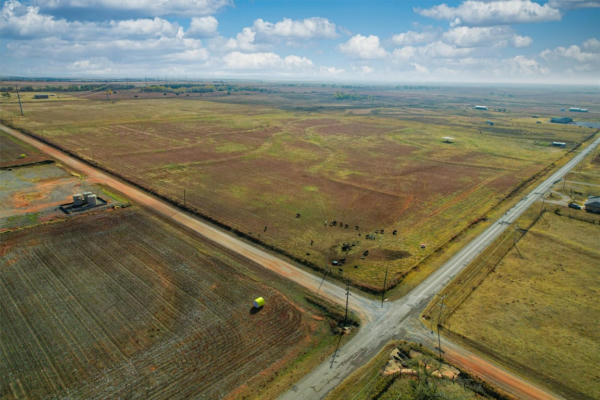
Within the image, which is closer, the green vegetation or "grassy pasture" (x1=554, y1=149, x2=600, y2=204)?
the green vegetation

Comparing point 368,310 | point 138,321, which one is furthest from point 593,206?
point 138,321

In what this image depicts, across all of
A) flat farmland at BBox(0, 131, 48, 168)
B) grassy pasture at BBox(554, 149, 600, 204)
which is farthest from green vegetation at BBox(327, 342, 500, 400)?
flat farmland at BBox(0, 131, 48, 168)

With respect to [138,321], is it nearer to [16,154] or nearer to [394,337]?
[394,337]

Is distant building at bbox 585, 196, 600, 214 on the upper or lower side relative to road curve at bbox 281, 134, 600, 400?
upper

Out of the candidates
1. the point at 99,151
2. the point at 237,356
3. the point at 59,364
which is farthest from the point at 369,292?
the point at 99,151

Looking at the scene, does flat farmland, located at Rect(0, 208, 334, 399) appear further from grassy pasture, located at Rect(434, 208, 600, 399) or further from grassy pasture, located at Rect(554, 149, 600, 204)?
grassy pasture, located at Rect(554, 149, 600, 204)

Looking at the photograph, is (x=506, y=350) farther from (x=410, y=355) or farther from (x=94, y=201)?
(x=94, y=201)

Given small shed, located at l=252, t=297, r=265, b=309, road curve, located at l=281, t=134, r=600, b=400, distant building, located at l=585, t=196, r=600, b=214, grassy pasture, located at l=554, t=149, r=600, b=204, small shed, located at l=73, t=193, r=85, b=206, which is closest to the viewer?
road curve, located at l=281, t=134, r=600, b=400
